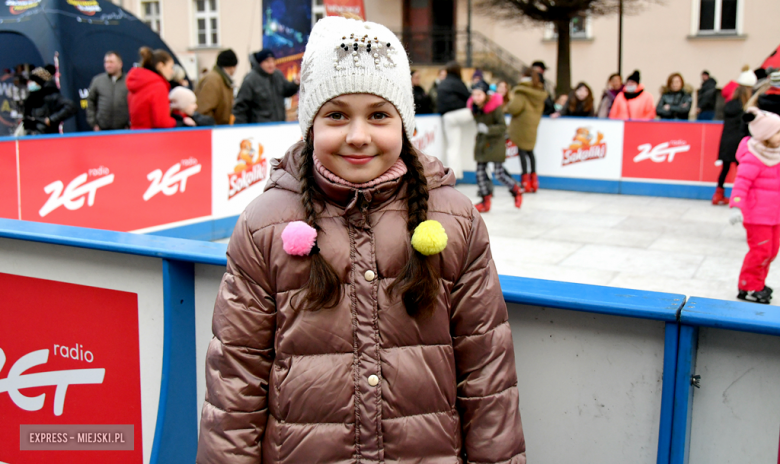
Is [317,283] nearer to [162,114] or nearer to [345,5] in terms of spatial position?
[162,114]

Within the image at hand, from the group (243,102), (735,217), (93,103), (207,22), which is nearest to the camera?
(735,217)

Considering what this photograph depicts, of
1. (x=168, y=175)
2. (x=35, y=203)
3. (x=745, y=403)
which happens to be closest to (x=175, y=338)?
(x=745, y=403)

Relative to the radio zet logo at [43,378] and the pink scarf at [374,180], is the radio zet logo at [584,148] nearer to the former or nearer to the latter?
the radio zet logo at [43,378]

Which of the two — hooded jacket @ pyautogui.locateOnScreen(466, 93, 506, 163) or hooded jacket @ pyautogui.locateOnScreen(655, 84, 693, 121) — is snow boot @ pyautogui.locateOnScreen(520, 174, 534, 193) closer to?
hooded jacket @ pyautogui.locateOnScreen(466, 93, 506, 163)

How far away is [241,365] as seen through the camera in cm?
190

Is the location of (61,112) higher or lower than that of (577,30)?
lower

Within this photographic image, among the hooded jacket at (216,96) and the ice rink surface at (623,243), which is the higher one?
the hooded jacket at (216,96)

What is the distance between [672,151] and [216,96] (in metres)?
7.11

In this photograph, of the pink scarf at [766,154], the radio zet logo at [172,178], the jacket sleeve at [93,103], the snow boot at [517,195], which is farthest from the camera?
the snow boot at [517,195]

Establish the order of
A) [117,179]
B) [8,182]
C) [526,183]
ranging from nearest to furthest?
[8,182] → [117,179] → [526,183]

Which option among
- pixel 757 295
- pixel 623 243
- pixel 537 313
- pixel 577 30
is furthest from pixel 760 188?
pixel 577 30

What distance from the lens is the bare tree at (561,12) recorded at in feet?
77.7

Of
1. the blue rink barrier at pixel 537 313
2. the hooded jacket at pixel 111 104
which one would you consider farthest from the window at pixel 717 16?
the blue rink barrier at pixel 537 313

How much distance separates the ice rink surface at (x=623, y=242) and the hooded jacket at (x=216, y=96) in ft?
12.4
